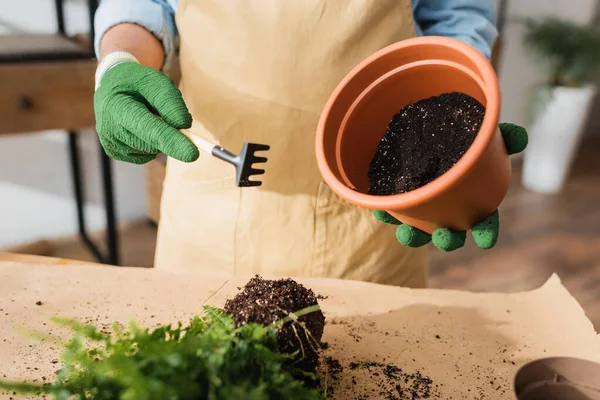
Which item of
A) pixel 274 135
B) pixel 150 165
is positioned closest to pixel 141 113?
pixel 274 135

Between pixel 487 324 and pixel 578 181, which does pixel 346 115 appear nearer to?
pixel 487 324

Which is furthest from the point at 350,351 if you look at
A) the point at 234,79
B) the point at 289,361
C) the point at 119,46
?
the point at 119,46

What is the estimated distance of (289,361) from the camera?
702 millimetres

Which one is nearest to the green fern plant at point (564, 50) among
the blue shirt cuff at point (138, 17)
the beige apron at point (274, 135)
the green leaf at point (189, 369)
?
the beige apron at point (274, 135)

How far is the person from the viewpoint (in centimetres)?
94

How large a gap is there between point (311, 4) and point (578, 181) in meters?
2.56

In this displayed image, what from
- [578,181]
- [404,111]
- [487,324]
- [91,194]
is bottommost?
[578,181]

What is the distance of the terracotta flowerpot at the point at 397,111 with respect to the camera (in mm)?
638

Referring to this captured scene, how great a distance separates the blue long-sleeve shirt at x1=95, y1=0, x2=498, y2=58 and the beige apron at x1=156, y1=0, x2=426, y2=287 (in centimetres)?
5

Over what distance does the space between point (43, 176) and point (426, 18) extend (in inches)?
62.6

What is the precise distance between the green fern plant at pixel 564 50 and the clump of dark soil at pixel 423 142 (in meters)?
2.17

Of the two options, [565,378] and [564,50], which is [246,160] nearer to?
[565,378]

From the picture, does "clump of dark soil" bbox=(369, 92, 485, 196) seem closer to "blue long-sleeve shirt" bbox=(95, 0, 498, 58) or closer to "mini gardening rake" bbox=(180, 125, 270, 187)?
"mini gardening rake" bbox=(180, 125, 270, 187)

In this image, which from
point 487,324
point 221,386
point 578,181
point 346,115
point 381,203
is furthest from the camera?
point 578,181
